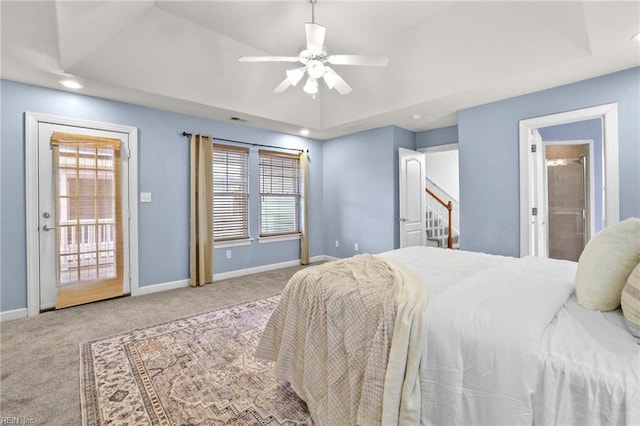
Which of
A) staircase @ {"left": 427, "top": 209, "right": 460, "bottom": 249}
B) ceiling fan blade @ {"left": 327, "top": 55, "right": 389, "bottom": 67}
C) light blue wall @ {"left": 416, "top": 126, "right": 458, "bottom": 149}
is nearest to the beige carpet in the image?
ceiling fan blade @ {"left": 327, "top": 55, "right": 389, "bottom": 67}

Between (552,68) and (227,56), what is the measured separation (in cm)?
353

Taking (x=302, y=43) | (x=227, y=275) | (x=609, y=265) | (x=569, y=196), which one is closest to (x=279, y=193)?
(x=227, y=275)

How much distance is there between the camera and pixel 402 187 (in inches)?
194

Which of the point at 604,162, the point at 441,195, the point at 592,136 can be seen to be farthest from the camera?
the point at 441,195

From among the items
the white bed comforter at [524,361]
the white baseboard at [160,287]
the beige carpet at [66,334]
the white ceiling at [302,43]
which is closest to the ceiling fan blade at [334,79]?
the white ceiling at [302,43]

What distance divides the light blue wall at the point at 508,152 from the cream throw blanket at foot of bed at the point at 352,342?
257 cm

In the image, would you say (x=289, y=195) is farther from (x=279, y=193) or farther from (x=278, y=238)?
(x=278, y=238)

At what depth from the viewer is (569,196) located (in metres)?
4.65

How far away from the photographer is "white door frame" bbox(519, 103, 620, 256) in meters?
2.91

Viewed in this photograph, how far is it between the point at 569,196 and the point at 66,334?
6728mm

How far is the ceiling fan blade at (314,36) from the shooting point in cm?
226

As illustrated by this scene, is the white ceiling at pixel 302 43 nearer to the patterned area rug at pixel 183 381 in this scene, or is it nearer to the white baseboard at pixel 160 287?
the white baseboard at pixel 160 287

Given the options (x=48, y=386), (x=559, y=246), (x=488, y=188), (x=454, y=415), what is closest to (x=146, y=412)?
(x=48, y=386)

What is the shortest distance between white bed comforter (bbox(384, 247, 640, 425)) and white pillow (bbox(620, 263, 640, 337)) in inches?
1.8
